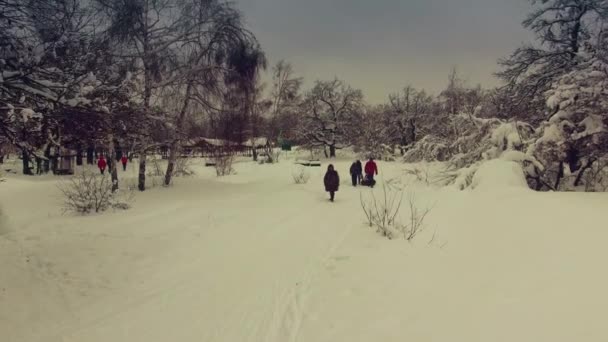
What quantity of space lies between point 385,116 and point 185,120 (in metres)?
35.6

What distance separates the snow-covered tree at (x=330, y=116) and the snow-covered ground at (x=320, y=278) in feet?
107

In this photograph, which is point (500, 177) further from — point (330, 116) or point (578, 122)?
point (330, 116)

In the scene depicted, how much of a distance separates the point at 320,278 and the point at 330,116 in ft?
129

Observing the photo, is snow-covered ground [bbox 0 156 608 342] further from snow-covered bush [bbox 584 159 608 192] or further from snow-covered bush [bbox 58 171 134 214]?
snow-covered bush [bbox 584 159 608 192]

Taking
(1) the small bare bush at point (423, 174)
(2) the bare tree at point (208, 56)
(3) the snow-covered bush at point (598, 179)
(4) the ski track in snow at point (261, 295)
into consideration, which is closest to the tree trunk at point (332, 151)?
(1) the small bare bush at point (423, 174)

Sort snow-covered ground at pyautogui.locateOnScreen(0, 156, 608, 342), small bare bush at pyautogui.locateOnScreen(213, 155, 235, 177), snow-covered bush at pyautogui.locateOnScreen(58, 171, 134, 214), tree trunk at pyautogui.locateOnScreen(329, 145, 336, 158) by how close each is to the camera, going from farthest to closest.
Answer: tree trunk at pyautogui.locateOnScreen(329, 145, 336, 158)
small bare bush at pyautogui.locateOnScreen(213, 155, 235, 177)
snow-covered bush at pyautogui.locateOnScreen(58, 171, 134, 214)
snow-covered ground at pyautogui.locateOnScreen(0, 156, 608, 342)

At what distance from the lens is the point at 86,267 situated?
5.64 m

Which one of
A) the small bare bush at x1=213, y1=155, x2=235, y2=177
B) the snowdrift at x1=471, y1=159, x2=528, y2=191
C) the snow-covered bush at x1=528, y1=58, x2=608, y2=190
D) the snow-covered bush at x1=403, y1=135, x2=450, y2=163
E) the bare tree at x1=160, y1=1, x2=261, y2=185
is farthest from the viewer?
the small bare bush at x1=213, y1=155, x2=235, y2=177

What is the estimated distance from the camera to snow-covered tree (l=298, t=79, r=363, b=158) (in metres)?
41.2

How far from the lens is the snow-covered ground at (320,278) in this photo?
339cm

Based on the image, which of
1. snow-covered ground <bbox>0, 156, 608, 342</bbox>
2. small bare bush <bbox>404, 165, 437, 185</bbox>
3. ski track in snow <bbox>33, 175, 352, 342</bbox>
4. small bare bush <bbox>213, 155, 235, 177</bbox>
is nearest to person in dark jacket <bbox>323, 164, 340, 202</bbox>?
snow-covered ground <bbox>0, 156, 608, 342</bbox>

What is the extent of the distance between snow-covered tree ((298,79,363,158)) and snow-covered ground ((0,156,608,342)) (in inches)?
1288

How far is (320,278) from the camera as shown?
15.7ft

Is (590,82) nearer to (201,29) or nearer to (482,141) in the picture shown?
(482,141)
